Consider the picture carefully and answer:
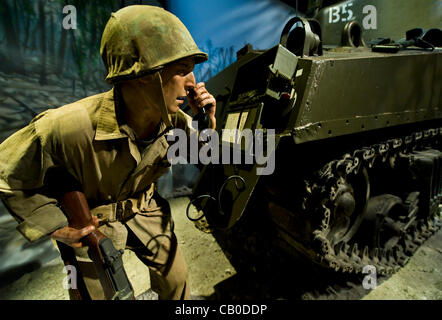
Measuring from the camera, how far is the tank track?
1645mm

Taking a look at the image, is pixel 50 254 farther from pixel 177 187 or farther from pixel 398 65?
pixel 398 65

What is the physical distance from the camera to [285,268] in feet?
8.20

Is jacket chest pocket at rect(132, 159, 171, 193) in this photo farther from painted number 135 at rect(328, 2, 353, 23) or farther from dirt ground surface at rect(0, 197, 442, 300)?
painted number 135 at rect(328, 2, 353, 23)

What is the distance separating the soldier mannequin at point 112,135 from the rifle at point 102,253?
0.14ft

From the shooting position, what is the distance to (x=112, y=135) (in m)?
1.13

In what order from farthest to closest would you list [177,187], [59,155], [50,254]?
[177,187]
[50,254]
[59,155]

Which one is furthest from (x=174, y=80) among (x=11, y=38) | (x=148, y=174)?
(x=11, y=38)

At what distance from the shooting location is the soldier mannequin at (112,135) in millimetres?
1021

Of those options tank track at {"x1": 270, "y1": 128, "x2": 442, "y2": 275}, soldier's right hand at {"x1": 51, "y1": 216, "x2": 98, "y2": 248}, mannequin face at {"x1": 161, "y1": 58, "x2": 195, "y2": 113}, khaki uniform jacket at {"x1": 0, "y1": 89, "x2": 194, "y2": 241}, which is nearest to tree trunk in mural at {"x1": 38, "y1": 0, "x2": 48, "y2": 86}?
khaki uniform jacket at {"x1": 0, "y1": 89, "x2": 194, "y2": 241}

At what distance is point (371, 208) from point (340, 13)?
153 inches

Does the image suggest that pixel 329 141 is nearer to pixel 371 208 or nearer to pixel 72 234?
→ pixel 371 208

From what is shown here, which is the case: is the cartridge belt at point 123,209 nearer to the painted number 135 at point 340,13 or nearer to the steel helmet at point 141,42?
the steel helmet at point 141,42

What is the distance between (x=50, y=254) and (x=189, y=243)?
1.66 meters
